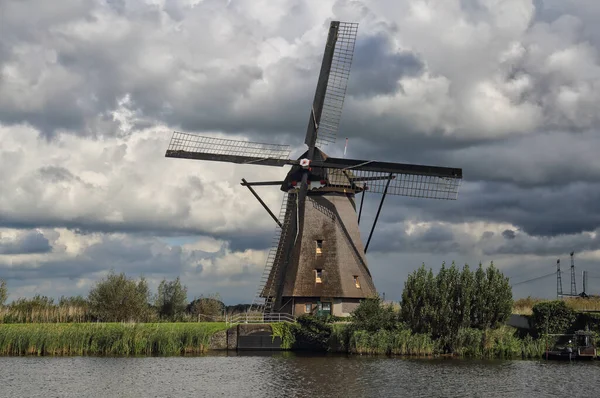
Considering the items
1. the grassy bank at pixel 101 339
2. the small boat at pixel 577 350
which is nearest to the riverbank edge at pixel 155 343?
the grassy bank at pixel 101 339

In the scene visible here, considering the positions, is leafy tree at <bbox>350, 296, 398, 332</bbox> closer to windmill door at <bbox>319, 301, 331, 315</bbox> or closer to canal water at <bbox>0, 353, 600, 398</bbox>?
canal water at <bbox>0, 353, 600, 398</bbox>

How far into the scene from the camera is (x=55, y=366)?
38594 mm

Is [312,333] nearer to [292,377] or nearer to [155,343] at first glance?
[155,343]

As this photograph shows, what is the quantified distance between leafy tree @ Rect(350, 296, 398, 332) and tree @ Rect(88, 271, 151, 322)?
1747 cm

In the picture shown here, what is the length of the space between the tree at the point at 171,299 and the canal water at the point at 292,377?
767 inches

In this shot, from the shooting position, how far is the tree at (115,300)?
54844 millimetres

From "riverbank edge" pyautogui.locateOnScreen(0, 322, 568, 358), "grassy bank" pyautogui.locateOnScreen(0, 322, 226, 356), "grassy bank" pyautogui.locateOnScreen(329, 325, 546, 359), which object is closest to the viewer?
"grassy bank" pyautogui.locateOnScreen(329, 325, 546, 359)

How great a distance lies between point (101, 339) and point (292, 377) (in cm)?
1511

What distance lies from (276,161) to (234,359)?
14314 millimetres

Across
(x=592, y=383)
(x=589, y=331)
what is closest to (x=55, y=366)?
(x=592, y=383)

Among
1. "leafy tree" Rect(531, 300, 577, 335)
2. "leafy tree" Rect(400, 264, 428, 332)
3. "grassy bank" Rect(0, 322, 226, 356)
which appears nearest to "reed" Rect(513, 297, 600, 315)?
"leafy tree" Rect(531, 300, 577, 335)

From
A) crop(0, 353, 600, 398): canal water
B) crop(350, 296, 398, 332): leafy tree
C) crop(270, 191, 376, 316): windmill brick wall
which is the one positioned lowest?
crop(0, 353, 600, 398): canal water

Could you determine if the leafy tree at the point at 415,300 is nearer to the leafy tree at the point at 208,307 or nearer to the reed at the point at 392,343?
the reed at the point at 392,343

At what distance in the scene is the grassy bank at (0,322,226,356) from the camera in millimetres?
43812
